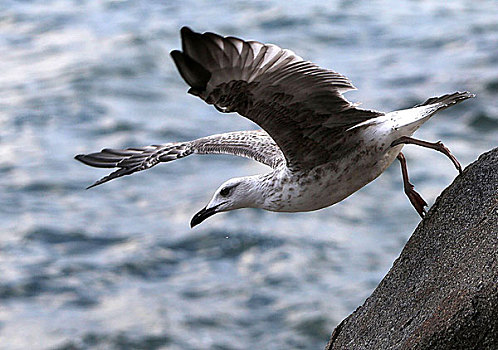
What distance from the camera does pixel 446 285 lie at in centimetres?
432

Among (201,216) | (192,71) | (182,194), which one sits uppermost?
(192,71)

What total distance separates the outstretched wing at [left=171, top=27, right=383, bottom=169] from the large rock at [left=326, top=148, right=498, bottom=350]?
74cm

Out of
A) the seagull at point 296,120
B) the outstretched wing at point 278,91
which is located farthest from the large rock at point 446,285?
the outstretched wing at point 278,91

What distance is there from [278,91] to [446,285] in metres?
1.30

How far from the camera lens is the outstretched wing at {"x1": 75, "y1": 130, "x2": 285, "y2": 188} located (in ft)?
20.4

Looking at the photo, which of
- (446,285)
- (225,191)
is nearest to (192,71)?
(446,285)

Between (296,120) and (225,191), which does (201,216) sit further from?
(296,120)

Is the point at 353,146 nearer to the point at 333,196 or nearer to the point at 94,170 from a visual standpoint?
the point at 333,196

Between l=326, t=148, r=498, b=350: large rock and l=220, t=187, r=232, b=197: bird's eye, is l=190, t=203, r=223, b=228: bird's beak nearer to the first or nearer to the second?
l=220, t=187, r=232, b=197: bird's eye

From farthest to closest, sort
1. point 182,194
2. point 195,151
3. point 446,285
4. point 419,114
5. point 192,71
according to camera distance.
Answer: point 182,194 → point 195,151 → point 419,114 → point 192,71 → point 446,285

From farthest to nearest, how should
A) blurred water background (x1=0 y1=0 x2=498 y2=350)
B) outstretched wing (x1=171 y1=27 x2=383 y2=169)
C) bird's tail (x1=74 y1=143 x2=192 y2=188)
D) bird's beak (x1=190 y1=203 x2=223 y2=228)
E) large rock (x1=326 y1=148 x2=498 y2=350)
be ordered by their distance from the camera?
1. blurred water background (x1=0 y1=0 x2=498 y2=350)
2. bird's tail (x1=74 y1=143 x2=192 y2=188)
3. bird's beak (x1=190 y1=203 x2=223 y2=228)
4. outstretched wing (x1=171 y1=27 x2=383 y2=169)
5. large rock (x1=326 y1=148 x2=498 y2=350)

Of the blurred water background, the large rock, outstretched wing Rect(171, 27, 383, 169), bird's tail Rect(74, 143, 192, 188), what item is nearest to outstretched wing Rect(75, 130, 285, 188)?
bird's tail Rect(74, 143, 192, 188)

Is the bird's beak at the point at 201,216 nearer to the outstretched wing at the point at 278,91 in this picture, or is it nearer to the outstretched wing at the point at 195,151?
the outstretched wing at the point at 195,151

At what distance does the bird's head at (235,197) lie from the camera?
582cm
